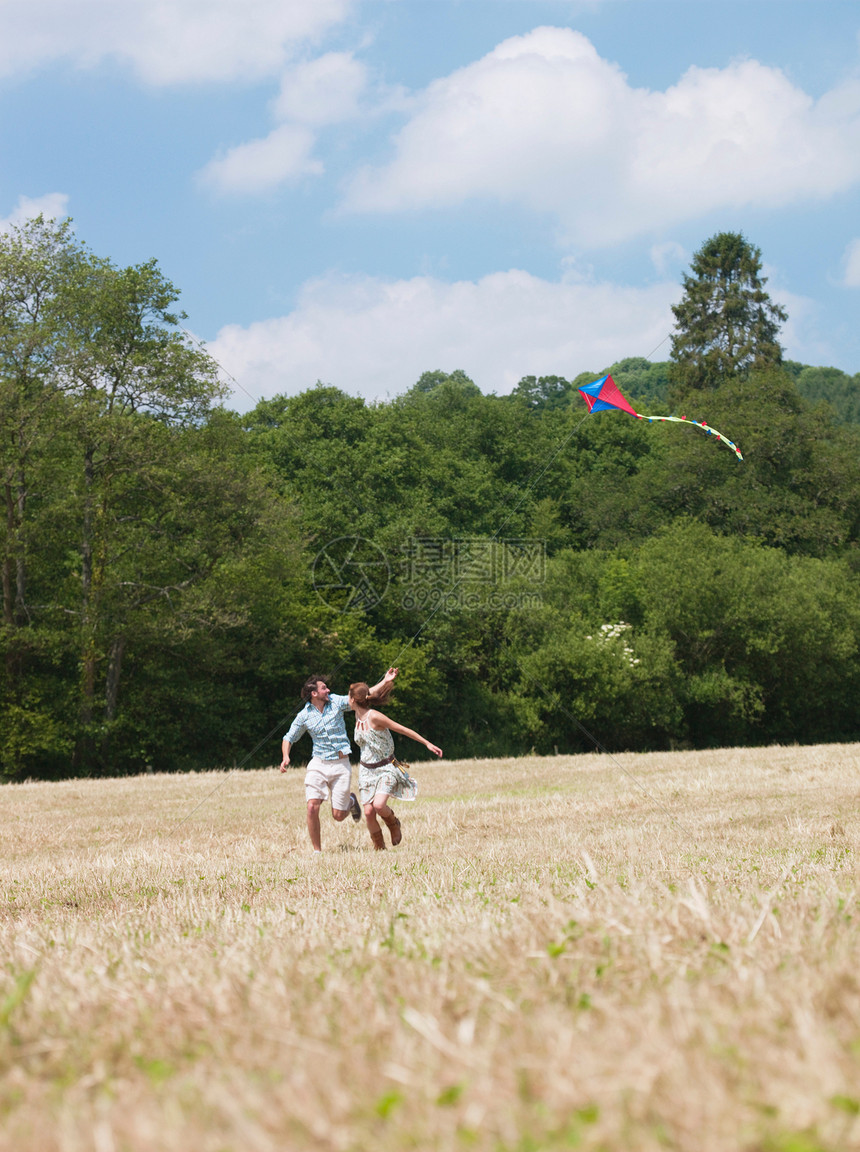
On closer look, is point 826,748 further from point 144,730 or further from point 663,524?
point 663,524

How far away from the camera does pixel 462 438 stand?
194ft

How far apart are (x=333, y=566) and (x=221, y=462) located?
36.9 ft

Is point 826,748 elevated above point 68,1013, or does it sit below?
below

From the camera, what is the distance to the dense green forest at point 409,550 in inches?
1256

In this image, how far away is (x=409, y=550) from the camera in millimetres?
44594

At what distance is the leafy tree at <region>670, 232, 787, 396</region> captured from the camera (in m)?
61.4

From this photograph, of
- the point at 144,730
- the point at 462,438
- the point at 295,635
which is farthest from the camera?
the point at 462,438

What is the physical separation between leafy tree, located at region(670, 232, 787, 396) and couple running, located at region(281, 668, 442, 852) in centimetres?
5315

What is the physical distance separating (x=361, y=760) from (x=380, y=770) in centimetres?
42

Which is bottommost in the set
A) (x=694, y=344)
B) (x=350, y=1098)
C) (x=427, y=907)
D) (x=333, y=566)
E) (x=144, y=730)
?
(x=144, y=730)

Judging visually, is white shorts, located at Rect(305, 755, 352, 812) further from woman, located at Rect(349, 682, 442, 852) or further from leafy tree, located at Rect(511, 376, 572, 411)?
leafy tree, located at Rect(511, 376, 572, 411)

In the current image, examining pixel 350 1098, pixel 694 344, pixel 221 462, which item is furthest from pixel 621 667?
pixel 350 1098

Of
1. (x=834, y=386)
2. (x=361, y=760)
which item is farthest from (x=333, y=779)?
(x=834, y=386)

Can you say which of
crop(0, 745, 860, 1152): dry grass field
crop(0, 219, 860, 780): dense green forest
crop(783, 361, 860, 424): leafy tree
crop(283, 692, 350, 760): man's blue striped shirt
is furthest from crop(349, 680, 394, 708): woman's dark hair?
crop(783, 361, 860, 424): leafy tree
